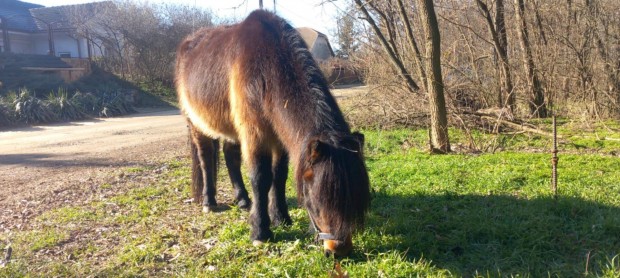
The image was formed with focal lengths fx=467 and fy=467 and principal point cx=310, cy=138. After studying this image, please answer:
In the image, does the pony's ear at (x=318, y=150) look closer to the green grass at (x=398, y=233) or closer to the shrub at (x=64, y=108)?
the green grass at (x=398, y=233)

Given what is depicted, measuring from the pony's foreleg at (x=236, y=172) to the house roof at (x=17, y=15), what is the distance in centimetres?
3461

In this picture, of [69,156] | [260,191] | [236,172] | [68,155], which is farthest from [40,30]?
[260,191]

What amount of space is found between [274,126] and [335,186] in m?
1.07

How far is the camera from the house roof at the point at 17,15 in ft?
116

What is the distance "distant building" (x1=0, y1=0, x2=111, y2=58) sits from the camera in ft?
108

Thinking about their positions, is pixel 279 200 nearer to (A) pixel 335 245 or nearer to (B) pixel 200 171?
(A) pixel 335 245

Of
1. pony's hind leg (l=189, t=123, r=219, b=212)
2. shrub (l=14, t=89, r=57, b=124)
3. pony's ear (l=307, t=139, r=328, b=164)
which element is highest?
shrub (l=14, t=89, r=57, b=124)

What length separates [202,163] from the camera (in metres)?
6.21

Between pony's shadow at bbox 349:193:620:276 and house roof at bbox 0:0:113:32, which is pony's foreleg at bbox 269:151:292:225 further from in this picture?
house roof at bbox 0:0:113:32

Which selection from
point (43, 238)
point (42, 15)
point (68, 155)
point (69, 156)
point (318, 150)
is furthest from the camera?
point (42, 15)

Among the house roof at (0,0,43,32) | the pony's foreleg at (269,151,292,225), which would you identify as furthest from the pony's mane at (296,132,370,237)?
the house roof at (0,0,43,32)

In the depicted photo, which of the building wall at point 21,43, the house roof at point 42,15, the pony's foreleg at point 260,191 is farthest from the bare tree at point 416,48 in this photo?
the building wall at point 21,43

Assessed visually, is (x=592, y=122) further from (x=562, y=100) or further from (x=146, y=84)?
(x=146, y=84)

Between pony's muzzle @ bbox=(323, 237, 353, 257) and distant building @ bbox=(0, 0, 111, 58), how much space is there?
3310 cm
